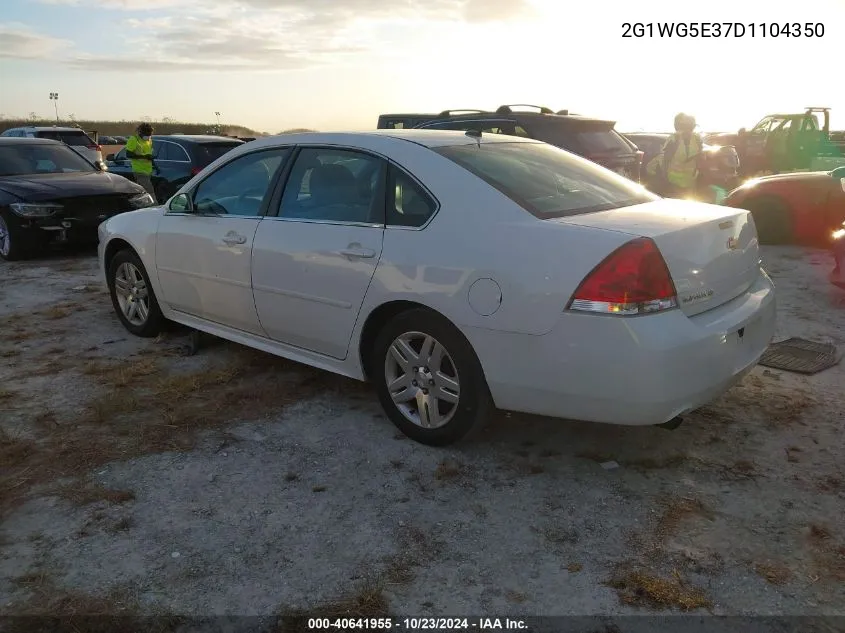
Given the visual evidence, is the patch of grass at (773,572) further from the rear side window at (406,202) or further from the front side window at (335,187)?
the front side window at (335,187)

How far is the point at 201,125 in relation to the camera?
86.8 metres

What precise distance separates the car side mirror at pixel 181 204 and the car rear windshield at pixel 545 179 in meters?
1.97

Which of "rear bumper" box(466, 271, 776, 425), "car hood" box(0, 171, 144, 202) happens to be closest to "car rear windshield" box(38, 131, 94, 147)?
"car hood" box(0, 171, 144, 202)

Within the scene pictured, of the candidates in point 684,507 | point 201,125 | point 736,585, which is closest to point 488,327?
point 684,507

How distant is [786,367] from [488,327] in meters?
2.51

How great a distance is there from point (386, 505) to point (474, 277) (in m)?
1.08

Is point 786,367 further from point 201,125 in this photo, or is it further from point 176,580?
point 201,125

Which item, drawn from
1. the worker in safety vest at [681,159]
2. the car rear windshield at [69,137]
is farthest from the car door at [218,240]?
the car rear windshield at [69,137]

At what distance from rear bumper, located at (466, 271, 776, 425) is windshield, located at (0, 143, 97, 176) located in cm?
871

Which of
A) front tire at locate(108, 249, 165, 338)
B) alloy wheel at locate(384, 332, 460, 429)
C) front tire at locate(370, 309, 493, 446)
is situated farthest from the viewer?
front tire at locate(108, 249, 165, 338)

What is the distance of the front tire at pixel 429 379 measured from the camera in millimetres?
3266

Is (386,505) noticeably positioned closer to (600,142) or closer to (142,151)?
(600,142)

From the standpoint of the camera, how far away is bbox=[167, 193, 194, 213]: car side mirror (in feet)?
15.4

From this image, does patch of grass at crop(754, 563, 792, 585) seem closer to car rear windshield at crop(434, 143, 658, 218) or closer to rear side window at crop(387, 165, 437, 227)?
car rear windshield at crop(434, 143, 658, 218)
